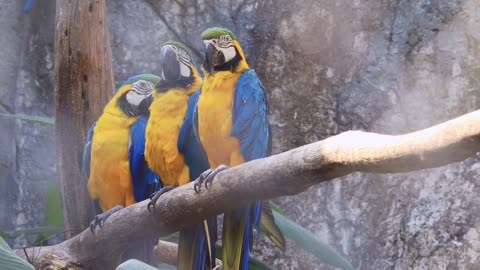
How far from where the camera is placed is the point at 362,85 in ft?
6.35

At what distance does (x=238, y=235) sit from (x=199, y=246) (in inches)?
4.5

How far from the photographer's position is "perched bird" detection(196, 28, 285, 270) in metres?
1.35

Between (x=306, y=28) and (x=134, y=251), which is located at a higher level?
(x=306, y=28)

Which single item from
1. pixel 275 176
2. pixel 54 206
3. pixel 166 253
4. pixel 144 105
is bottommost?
pixel 166 253

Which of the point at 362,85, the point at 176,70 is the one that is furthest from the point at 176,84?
the point at 362,85

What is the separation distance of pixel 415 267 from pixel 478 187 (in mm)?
228

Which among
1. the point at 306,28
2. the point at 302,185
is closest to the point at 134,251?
the point at 302,185

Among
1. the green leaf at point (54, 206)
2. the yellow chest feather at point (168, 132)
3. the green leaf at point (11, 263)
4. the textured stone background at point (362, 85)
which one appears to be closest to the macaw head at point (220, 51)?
the yellow chest feather at point (168, 132)

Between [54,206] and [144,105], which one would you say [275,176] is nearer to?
[144,105]

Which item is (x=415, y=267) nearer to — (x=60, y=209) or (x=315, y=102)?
(x=315, y=102)

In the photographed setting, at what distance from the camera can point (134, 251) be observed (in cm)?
156

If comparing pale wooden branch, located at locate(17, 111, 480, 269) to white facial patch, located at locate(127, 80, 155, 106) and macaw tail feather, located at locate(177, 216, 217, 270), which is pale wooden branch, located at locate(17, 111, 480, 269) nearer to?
macaw tail feather, located at locate(177, 216, 217, 270)

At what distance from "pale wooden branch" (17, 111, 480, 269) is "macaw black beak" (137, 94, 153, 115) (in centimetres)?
20

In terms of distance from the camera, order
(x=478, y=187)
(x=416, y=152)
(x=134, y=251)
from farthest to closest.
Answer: (x=478, y=187), (x=134, y=251), (x=416, y=152)
